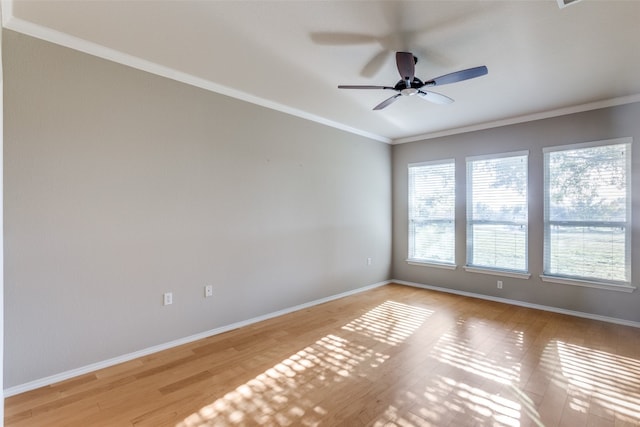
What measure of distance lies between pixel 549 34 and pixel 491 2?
0.71 meters

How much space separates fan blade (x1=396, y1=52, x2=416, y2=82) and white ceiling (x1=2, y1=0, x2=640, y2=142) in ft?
0.54

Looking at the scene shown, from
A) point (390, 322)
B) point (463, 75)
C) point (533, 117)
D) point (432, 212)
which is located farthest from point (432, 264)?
point (463, 75)

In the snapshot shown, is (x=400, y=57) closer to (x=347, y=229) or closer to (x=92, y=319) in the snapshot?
(x=347, y=229)

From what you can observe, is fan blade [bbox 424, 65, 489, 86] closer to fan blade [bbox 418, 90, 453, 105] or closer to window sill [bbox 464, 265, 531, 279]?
fan blade [bbox 418, 90, 453, 105]

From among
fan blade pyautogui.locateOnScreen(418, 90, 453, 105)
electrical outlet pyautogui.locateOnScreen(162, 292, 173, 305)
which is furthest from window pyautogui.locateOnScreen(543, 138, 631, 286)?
electrical outlet pyautogui.locateOnScreen(162, 292, 173, 305)

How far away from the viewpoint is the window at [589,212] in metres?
3.65

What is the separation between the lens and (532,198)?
167 inches

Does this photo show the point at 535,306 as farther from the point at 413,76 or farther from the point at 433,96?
the point at 413,76

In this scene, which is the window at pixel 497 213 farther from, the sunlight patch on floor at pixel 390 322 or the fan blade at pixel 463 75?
the fan blade at pixel 463 75

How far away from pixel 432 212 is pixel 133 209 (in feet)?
14.5

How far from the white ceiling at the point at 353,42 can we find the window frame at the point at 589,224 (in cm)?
56

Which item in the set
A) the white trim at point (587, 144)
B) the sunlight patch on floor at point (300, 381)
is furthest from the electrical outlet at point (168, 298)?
the white trim at point (587, 144)

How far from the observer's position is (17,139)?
221 centimetres

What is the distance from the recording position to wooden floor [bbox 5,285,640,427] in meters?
1.99
